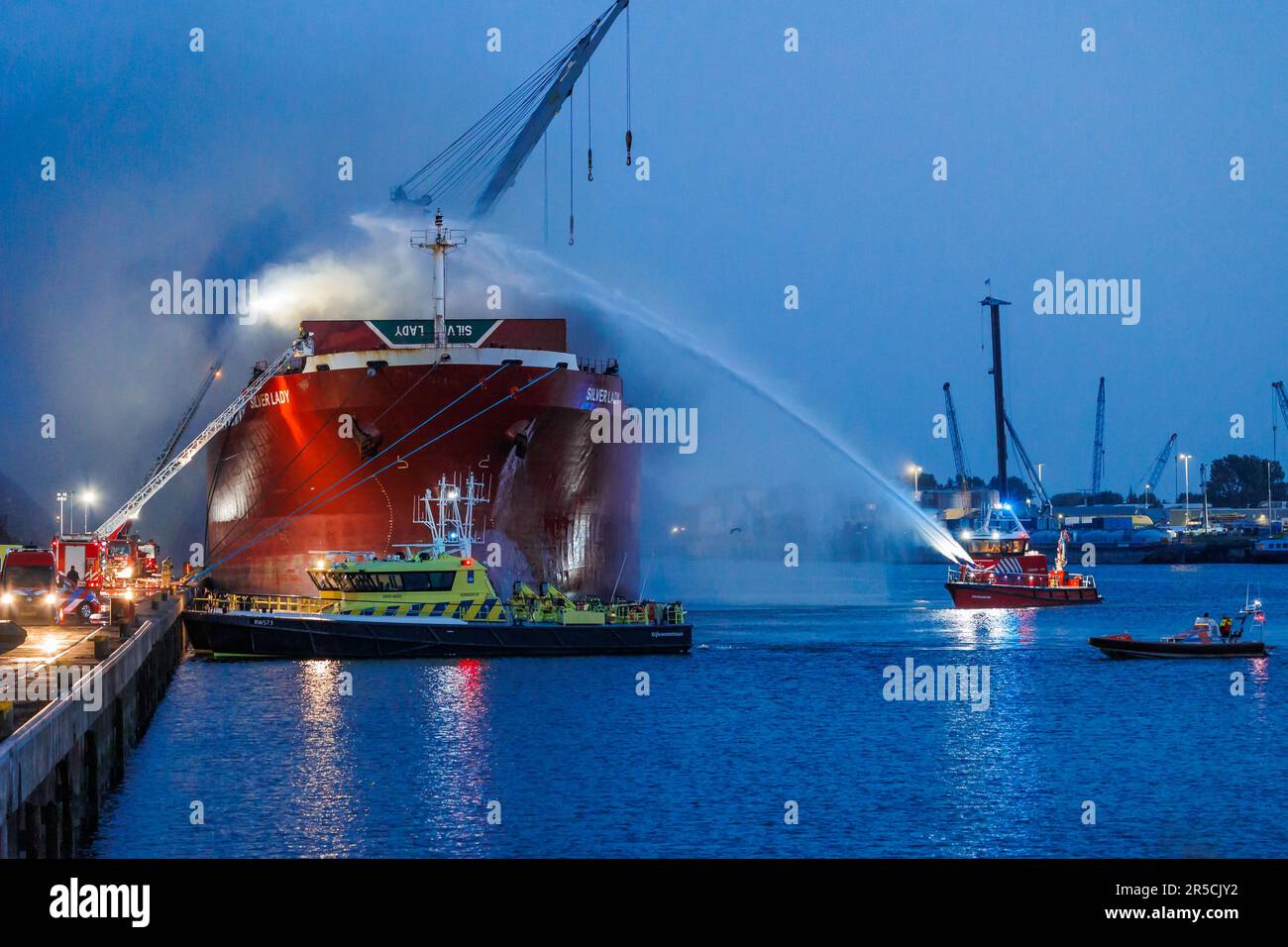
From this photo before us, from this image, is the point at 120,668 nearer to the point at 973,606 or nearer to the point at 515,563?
the point at 515,563

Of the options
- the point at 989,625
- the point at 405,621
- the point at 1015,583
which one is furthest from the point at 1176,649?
the point at 1015,583

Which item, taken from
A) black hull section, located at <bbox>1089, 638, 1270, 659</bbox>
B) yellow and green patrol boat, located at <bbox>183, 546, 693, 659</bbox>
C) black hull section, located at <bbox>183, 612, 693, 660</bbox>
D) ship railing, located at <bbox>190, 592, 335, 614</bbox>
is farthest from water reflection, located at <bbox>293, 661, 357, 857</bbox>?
black hull section, located at <bbox>1089, 638, 1270, 659</bbox>

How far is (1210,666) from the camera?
6938 cm

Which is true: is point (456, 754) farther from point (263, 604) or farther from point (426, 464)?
point (263, 604)

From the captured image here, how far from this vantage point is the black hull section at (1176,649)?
66250 millimetres

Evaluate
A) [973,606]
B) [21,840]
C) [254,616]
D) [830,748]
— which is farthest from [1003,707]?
[973,606]

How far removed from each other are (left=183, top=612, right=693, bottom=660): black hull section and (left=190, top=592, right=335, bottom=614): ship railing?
171cm

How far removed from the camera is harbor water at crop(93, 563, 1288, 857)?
33.5 m

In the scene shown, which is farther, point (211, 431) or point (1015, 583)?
point (1015, 583)

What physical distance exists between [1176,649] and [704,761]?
3114 cm

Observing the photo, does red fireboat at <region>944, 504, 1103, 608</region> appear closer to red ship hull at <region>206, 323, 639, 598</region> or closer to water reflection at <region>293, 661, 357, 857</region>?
red ship hull at <region>206, 323, 639, 598</region>

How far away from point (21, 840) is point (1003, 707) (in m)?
37.4

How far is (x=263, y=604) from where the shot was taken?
7150cm

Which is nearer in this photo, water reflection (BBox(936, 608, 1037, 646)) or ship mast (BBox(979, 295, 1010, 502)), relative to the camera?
water reflection (BBox(936, 608, 1037, 646))
